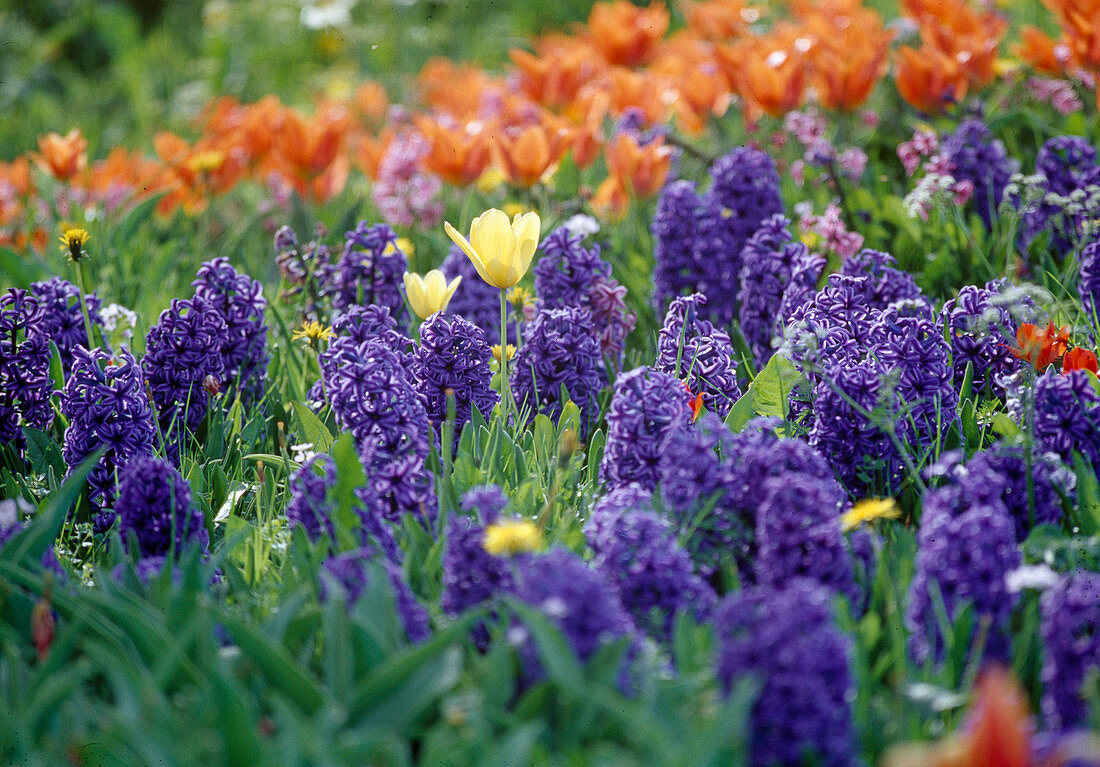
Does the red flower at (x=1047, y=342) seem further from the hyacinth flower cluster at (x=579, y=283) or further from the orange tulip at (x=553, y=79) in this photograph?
the orange tulip at (x=553, y=79)

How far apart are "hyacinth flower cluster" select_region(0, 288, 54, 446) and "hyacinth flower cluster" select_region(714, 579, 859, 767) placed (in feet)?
6.05

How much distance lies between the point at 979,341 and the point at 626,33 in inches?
127

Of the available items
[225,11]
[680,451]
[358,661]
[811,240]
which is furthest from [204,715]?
[225,11]

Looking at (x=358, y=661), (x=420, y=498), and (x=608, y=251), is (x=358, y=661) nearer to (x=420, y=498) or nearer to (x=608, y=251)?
(x=420, y=498)

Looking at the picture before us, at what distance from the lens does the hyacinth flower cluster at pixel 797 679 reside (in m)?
1.37

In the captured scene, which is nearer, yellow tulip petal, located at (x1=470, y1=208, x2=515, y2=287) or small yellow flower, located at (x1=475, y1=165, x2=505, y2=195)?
yellow tulip petal, located at (x1=470, y1=208, x2=515, y2=287)

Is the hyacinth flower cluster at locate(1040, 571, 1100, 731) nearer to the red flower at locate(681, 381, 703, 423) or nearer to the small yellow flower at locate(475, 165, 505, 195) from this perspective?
the red flower at locate(681, 381, 703, 423)

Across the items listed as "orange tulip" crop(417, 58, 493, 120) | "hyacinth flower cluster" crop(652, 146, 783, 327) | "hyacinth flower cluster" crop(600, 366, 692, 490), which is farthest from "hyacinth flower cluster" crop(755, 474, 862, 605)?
"orange tulip" crop(417, 58, 493, 120)

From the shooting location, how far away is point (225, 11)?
7.46 metres

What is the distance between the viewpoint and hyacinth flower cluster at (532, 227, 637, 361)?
2797 mm

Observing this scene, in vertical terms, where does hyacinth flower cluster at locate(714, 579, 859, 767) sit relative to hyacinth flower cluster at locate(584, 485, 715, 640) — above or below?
below

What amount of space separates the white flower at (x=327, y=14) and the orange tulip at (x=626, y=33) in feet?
7.75

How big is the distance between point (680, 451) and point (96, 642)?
0.98 m

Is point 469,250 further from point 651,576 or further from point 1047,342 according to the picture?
point 1047,342
